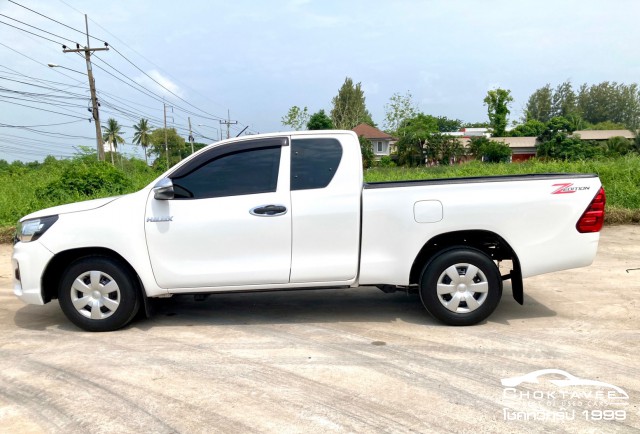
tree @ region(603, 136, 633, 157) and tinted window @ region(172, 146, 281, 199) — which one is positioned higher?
tree @ region(603, 136, 633, 157)

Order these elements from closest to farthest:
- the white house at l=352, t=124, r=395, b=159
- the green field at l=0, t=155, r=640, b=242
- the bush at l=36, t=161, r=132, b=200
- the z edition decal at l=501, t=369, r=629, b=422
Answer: the z edition decal at l=501, t=369, r=629, b=422 < the green field at l=0, t=155, r=640, b=242 < the bush at l=36, t=161, r=132, b=200 < the white house at l=352, t=124, r=395, b=159

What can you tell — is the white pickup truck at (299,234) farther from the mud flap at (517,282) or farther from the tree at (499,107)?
the tree at (499,107)

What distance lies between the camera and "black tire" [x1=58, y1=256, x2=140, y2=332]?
15.7 feet

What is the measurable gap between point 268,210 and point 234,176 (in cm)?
48

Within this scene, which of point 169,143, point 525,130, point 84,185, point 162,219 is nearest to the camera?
point 162,219

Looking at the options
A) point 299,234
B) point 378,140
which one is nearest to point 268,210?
point 299,234

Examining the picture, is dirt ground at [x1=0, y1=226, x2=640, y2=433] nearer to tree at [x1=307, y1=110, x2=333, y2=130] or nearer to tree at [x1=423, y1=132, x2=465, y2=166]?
tree at [x1=423, y1=132, x2=465, y2=166]

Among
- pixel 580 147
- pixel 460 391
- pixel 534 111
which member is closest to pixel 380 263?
pixel 460 391

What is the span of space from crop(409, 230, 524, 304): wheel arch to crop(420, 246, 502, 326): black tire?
12 cm

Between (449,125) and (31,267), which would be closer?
(31,267)

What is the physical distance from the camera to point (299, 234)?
4.71m

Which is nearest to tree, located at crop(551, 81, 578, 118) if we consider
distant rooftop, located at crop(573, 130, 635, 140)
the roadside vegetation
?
the roadside vegetation

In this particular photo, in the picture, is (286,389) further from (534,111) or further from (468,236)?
(534,111)

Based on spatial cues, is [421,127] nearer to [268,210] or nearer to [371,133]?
[371,133]
